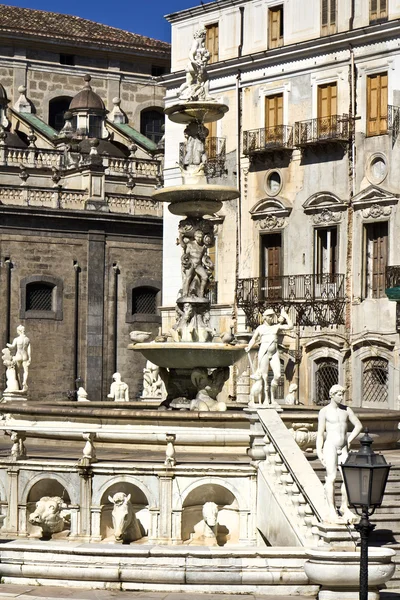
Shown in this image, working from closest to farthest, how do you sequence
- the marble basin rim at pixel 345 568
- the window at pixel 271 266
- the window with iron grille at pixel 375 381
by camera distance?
the marble basin rim at pixel 345 568, the window with iron grille at pixel 375 381, the window at pixel 271 266

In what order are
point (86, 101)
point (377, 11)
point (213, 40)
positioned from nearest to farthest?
point (377, 11)
point (213, 40)
point (86, 101)

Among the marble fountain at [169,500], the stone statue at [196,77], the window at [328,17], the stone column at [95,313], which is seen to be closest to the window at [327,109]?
→ the window at [328,17]

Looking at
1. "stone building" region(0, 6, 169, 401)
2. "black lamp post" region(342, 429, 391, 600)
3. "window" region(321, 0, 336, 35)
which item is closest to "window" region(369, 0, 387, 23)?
"window" region(321, 0, 336, 35)

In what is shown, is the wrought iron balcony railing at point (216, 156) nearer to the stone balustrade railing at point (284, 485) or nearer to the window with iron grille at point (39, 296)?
the window with iron grille at point (39, 296)

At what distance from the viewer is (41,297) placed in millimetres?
49812

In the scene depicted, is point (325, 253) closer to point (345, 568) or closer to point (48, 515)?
point (48, 515)

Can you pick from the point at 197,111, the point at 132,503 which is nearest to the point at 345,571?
the point at 132,503

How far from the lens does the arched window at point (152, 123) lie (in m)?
58.9

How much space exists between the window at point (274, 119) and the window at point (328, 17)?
2496mm

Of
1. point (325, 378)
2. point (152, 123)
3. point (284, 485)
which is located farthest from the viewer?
point (152, 123)

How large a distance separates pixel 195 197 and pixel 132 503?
729cm

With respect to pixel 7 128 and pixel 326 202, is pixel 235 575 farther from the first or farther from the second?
pixel 7 128

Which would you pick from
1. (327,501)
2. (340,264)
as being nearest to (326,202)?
(340,264)

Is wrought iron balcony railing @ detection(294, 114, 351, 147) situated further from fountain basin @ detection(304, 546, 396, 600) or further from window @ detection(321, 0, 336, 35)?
fountain basin @ detection(304, 546, 396, 600)
